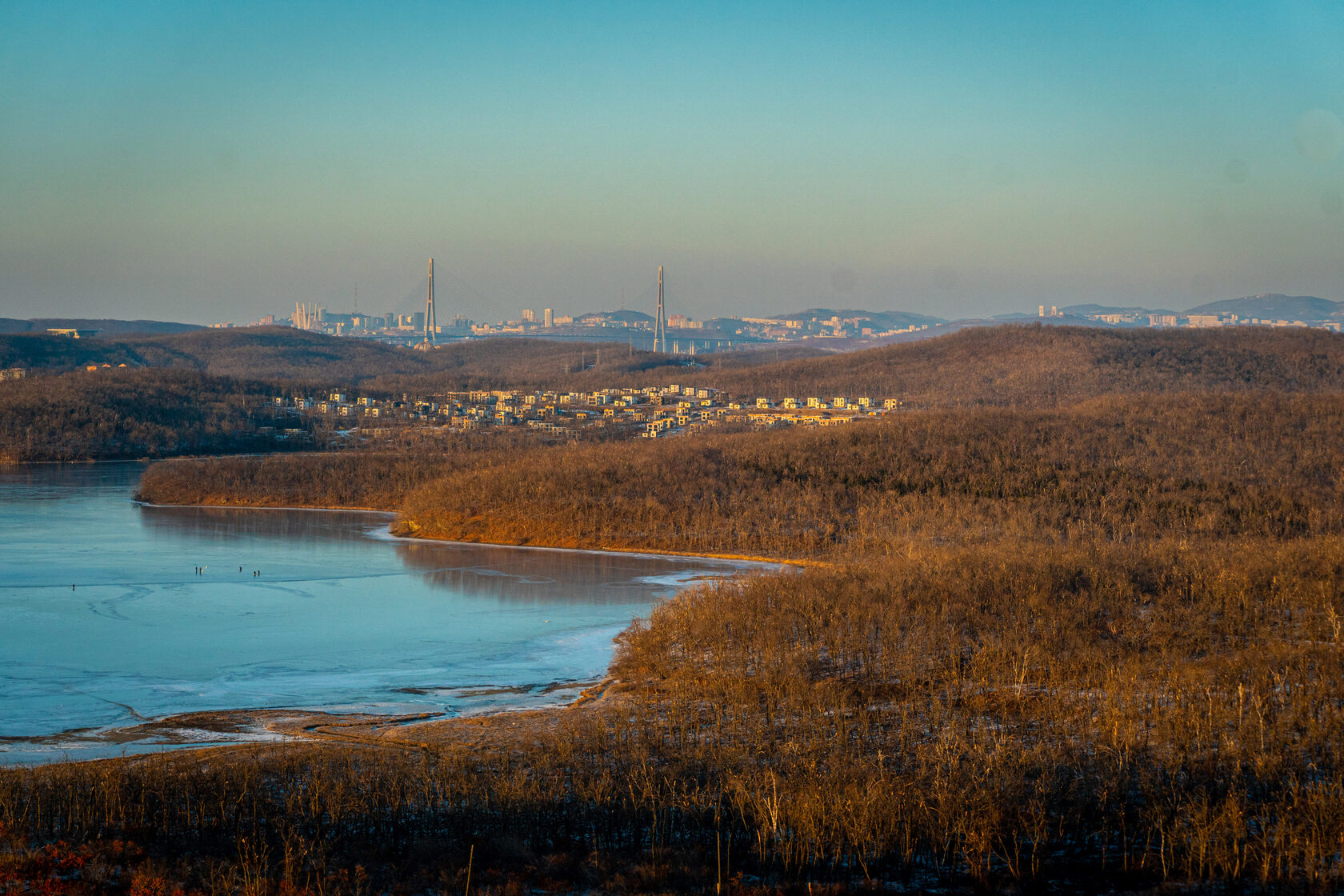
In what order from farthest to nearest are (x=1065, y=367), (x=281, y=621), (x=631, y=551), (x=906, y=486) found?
(x=1065, y=367), (x=906, y=486), (x=631, y=551), (x=281, y=621)

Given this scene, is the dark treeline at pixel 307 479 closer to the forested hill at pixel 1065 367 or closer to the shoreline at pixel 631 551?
the shoreline at pixel 631 551

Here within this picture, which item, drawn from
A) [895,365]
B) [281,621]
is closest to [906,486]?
[281,621]

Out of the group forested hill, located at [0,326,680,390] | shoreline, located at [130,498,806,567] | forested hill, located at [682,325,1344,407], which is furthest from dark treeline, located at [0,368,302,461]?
forested hill, located at [682,325,1344,407]

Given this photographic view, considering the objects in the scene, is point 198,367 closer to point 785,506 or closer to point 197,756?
point 785,506

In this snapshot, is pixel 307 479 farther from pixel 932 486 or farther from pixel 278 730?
pixel 278 730

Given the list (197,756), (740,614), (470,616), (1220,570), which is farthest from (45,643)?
(1220,570)

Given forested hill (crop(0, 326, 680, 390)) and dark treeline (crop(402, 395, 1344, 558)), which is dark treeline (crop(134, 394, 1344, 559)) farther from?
forested hill (crop(0, 326, 680, 390))
